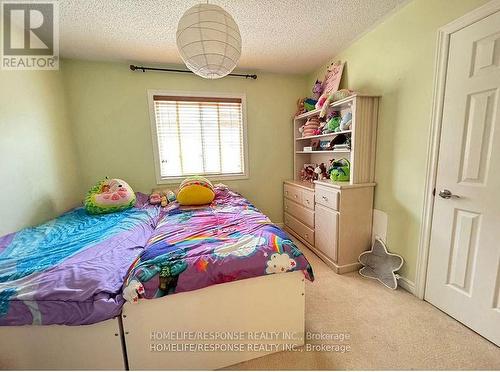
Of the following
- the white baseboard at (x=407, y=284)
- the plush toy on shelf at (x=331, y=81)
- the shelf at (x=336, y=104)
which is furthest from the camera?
the plush toy on shelf at (x=331, y=81)

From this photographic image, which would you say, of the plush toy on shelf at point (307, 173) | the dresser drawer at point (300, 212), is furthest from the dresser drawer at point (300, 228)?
the plush toy on shelf at point (307, 173)

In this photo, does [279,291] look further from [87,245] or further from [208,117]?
[208,117]

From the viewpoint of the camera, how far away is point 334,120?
7.63 ft

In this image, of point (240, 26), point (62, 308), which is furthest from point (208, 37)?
point (62, 308)

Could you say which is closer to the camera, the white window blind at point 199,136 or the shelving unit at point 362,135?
the shelving unit at point 362,135

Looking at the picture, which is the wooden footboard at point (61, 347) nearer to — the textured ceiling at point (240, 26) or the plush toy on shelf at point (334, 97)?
the textured ceiling at point (240, 26)

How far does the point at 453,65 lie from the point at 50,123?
354cm

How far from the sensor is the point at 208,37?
3.66 ft

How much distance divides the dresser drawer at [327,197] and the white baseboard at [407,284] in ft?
2.66

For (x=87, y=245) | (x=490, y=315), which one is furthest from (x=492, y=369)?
(x=87, y=245)

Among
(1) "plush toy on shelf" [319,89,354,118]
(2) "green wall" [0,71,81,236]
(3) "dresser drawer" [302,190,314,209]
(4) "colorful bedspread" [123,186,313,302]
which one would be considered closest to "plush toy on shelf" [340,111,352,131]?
(1) "plush toy on shelf" [319,89,354,118]

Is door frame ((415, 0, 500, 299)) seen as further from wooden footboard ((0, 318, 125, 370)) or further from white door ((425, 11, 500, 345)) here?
wooden footboard ((0, 318, 125, 370))

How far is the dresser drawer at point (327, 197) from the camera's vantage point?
2.07 meters

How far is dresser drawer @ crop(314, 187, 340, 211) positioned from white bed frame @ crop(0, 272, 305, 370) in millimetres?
1035
